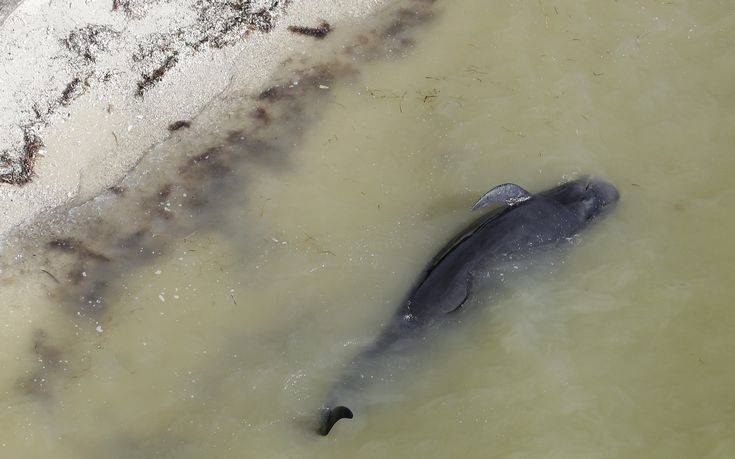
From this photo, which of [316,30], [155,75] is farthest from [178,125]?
[316,30]

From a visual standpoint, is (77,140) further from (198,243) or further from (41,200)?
(198,243)

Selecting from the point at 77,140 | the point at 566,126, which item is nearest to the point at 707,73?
the point at 566,126

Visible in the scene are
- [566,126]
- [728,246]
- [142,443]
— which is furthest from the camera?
[566,126]

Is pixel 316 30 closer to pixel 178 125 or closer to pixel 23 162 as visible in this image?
pixel 178 125

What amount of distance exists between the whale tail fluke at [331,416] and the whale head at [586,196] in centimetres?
312

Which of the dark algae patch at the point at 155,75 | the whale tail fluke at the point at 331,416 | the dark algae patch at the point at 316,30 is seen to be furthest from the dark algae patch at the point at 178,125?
the whale tail fluke at the point at 331,416

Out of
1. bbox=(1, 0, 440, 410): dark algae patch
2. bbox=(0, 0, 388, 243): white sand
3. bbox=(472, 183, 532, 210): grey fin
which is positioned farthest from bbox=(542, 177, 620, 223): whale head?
bbox=(0, 0, 388, 243): white sand

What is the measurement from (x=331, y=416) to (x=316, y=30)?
4.43 metres

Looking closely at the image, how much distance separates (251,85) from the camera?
7.41 meters

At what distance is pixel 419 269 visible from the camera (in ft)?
22.1

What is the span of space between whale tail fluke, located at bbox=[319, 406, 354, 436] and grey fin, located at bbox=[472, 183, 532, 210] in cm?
246

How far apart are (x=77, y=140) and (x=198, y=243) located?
1717 mm

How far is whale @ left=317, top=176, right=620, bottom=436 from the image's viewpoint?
637 cm

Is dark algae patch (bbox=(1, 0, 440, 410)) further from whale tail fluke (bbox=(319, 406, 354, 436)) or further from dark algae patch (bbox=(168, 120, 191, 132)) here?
whale tail fluke (bbox=(319, 406, 354, 436))
